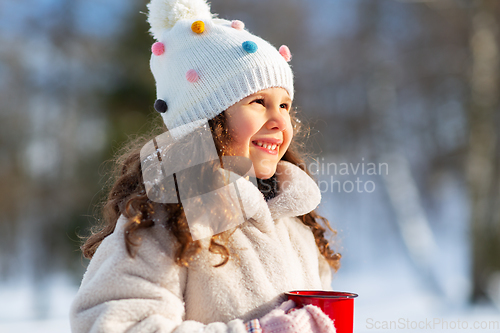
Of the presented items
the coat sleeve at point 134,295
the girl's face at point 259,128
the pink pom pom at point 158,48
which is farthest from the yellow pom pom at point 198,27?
the coat sleeve at point 134,295

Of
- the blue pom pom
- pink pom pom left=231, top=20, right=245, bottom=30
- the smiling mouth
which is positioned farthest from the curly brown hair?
pink pom pom left=231, top=20, right=245, bottom=30

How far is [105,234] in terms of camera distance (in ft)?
5.35

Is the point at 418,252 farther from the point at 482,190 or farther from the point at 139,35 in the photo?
the point at 139,35

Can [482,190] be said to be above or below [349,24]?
below

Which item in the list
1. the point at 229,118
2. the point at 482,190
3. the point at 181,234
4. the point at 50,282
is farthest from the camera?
the point at 50,282

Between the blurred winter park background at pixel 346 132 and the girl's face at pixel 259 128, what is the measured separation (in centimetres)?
402

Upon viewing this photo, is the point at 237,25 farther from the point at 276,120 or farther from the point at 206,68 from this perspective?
the point at 276,120

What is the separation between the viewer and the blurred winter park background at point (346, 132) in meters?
6.12

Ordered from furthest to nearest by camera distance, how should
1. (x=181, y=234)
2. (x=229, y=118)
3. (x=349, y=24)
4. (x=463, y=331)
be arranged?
(x=349, y=24) < (x=463, y=331) < (x=229, y=118) < (x=181, y=234)

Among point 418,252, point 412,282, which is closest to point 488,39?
point 418,252

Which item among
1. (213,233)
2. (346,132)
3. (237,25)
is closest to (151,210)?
(213,233)

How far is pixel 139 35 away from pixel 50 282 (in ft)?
16.6

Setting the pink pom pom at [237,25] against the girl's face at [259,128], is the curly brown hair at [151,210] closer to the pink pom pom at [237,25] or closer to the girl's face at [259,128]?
the girl's face at [259,128]

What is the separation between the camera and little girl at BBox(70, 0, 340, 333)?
1.23 meters
